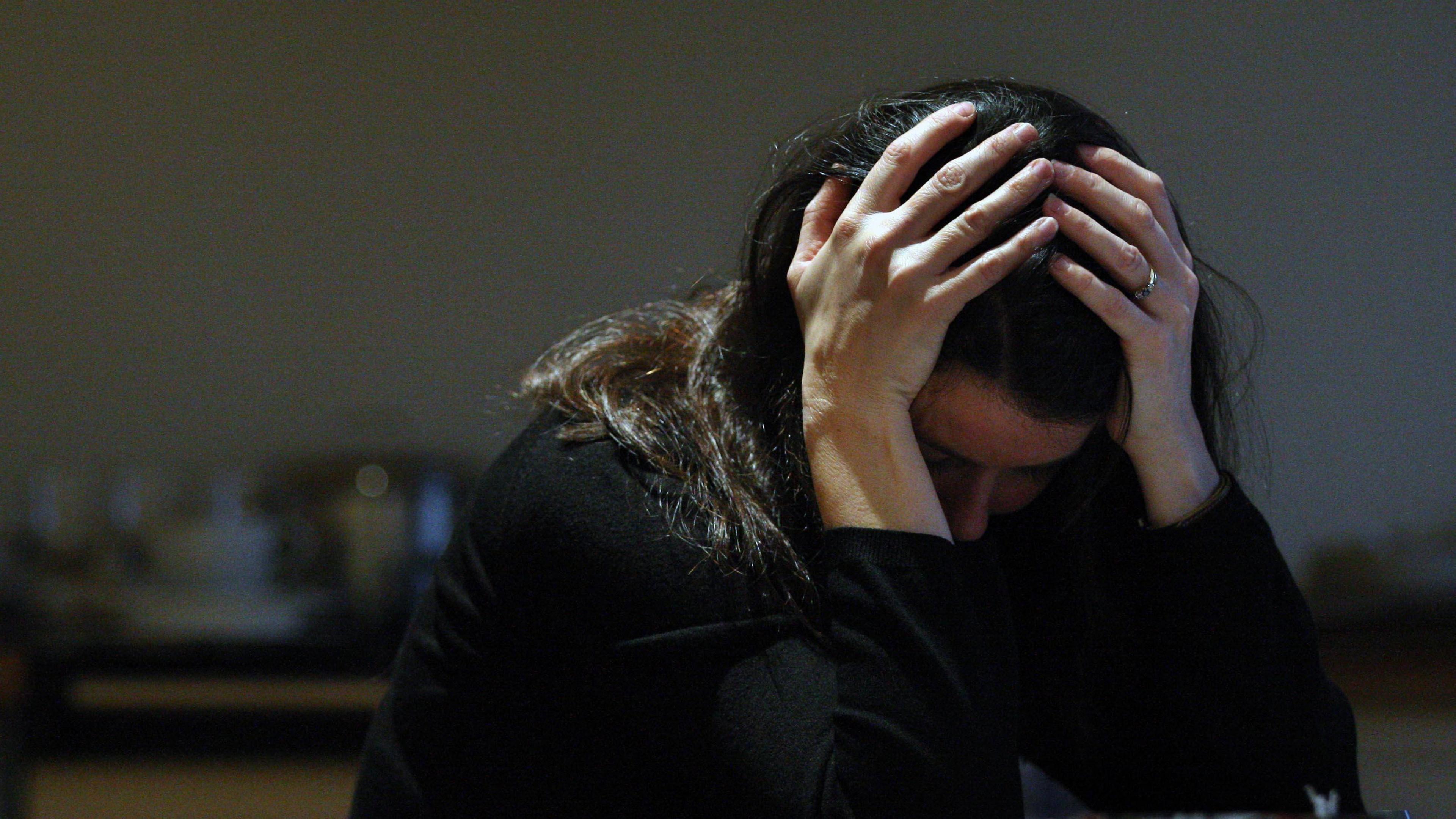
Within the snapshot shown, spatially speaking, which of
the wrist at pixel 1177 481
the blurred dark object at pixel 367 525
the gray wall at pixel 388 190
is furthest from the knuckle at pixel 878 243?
the blurred dark object at pixel 367 525

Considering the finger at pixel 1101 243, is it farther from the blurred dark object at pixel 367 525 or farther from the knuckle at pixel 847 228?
the blurred dark object at pixel 367 525

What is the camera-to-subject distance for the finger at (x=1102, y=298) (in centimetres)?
62

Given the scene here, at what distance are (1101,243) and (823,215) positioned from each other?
0.17 meters

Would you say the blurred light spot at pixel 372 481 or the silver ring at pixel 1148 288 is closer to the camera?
the silver ring at pixel 1148 288

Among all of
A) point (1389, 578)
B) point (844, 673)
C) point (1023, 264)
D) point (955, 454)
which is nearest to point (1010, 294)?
point (1023, 264)

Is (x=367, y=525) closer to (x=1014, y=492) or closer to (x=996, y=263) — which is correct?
(x=1014, y=492)

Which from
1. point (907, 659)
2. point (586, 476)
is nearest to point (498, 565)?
point (586, 476)

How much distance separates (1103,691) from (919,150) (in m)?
0.44

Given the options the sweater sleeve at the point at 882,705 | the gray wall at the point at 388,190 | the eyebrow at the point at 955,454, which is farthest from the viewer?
the gray wall at the point at 388,190

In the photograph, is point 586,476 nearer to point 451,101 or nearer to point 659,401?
point 659,401

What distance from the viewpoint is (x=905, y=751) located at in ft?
1.96

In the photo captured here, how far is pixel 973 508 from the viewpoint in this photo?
0.73 metres

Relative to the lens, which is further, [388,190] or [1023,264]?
[388,190]

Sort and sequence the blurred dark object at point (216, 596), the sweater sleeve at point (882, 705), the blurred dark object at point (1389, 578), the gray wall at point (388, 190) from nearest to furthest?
1. the sweater sleeve at point (882, 705)
2. the blurred dark object at point (1389, 578)
3. the gray wall at point (388, 190)
4. the blurred dark object at point (216, 596)
